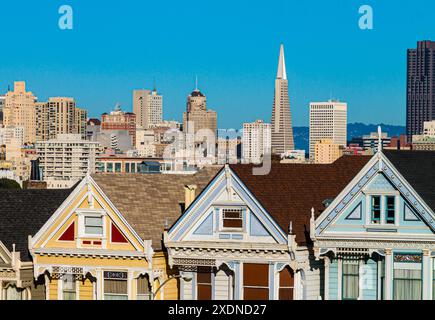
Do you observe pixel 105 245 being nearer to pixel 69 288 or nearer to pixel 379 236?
pixel 69 288

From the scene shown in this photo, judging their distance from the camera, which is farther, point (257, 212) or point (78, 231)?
point (78, 231)

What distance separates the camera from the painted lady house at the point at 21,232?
36281 mm

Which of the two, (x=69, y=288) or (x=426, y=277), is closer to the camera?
(x=426, y=277)

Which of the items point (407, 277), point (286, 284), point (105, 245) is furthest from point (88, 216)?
point (407, 277)

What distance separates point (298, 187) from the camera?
34.9 metres

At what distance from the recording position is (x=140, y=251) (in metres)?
34.8

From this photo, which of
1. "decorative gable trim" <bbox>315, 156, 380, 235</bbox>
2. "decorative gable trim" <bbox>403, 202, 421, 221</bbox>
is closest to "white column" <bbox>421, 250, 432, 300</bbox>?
"decorative gable trim" <bbox>403, 202, 421, 221</bbox>

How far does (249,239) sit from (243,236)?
165 mm

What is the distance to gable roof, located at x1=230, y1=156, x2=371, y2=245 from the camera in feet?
111
